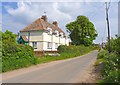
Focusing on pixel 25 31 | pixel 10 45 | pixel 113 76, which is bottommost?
pixel 113 76

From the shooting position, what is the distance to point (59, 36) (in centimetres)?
6334

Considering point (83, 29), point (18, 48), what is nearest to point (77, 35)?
point (83, 29)

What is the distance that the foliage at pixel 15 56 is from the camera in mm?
19000

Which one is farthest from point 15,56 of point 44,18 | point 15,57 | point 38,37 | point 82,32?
point 82,32

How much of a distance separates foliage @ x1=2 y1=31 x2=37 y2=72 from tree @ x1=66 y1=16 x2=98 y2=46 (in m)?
54.7

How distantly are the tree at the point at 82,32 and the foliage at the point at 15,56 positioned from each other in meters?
54.7

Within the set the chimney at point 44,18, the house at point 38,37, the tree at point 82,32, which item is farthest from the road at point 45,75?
the tree at point 82,32

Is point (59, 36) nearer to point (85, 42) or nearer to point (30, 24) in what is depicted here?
point (30, 24)

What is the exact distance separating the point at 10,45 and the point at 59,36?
4322 cm

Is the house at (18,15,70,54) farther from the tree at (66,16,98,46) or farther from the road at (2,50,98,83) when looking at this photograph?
the road at (2,50,98,83)

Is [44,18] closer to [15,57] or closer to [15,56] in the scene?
[15,56]

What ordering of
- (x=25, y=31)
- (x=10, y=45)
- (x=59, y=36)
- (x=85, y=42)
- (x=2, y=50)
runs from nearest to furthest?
(x=2, y=50), (x=10, y=45), (x=25, y=31), (x=59, y=36), (x=85, y=42)

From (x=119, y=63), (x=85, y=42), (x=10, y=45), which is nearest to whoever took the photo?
(x=119, y=63)

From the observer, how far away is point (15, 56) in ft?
68.7
